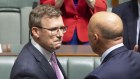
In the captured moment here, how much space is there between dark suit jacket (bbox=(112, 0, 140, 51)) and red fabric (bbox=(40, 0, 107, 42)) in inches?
20.9

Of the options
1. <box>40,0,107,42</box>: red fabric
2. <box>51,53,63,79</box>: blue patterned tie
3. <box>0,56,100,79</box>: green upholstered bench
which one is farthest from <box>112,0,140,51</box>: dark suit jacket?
<box>51,53,63,79</box>: blue patterned tie

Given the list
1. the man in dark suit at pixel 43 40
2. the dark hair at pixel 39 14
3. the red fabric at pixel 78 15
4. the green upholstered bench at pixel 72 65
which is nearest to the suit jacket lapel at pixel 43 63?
the man in dark suit at pixel 43 40

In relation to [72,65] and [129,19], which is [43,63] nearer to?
[72,65]

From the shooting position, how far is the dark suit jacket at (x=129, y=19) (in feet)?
7.66

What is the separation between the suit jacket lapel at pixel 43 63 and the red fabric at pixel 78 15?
1230 millimetres

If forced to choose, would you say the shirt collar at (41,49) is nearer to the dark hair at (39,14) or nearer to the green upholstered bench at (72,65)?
the dark hair at (39,14)

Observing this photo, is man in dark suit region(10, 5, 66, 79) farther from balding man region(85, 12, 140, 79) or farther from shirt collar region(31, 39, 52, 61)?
balding man region(85, 12, 140, 79)

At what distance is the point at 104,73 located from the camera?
58.6 inches

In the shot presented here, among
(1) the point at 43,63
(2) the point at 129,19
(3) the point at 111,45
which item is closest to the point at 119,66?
(3) the point at 111,45

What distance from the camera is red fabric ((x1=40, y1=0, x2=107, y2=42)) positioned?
294cm

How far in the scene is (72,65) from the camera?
2266 mm

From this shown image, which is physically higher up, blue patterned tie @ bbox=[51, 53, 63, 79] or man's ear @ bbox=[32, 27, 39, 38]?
man's ear @ bbox=[32, 27, 39, 38]

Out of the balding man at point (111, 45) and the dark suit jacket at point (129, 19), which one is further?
the dark suit jacket at point (129, 19)

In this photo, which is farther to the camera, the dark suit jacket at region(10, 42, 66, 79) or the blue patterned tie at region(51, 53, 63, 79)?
the blue patterned tie at region(51, 53, 63, 79)
